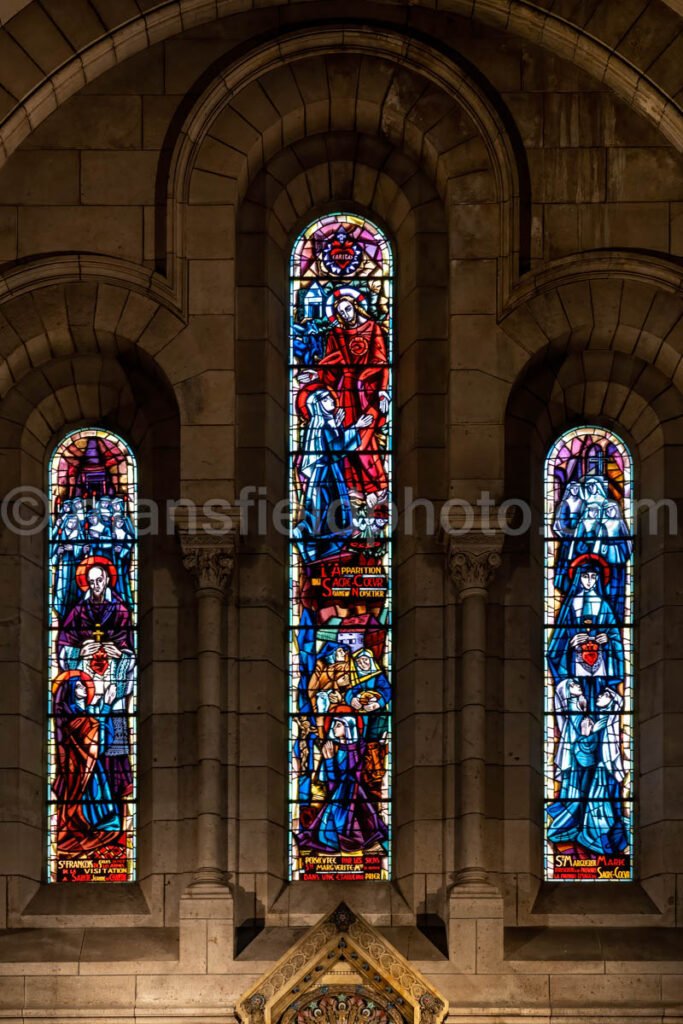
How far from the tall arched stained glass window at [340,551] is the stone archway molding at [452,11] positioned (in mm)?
2171

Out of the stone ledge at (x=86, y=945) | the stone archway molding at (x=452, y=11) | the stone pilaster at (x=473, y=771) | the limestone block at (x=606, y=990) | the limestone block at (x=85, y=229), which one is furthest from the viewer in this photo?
the limestone block at (x=85, y=229)

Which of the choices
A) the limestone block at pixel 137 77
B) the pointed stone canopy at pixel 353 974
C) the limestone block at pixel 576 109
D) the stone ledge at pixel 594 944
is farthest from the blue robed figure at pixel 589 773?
the limestone block at pixel 137 77

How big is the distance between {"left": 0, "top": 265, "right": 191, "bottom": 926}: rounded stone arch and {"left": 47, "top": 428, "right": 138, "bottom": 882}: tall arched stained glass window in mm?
124

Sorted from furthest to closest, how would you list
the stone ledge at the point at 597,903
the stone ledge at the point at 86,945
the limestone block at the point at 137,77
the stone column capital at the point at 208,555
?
1. the limestone block at the point at 137,77
2. the stone column capital at the point at 208,555
3. the stone ledge at the point at 597,903
4. the stone ledge at the point at 86,945

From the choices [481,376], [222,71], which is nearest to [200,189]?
[222,71]

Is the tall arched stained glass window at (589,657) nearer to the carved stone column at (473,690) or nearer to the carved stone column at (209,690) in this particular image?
the carved stone column at (473,690)

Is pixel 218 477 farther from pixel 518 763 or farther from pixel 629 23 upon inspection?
pixel 629 23

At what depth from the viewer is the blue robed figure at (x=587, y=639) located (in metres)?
25.7

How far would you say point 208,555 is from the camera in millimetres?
25047

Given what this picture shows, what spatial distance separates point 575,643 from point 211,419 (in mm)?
3541

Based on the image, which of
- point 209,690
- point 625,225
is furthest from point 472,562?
point 625,225

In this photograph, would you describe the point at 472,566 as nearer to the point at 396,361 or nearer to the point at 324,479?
the point at 324,479

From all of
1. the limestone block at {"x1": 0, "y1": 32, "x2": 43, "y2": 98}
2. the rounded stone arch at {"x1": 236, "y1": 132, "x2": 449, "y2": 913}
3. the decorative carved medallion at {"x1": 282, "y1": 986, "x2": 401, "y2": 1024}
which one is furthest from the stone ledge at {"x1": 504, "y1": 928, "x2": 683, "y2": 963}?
the limestone block at {"x1": 0, "y1": 32, "x2": 43, "y2": 98}

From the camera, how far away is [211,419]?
25234mm
